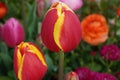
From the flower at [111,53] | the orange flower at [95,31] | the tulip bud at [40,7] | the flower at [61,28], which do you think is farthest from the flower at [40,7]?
the flower at [61,28]

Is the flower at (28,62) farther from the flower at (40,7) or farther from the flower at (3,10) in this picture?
the flower at (3,10)

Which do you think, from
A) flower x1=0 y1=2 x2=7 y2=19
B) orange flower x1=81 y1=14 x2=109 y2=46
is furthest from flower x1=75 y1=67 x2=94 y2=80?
flower x1=0 y1=2 x2=7 y2=19

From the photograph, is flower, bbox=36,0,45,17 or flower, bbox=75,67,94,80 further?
flower, bbox=36,0,45,17

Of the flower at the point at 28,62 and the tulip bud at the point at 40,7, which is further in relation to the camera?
the tulip bud at the point at 40,7

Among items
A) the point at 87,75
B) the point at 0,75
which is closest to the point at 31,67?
the point at 87,75

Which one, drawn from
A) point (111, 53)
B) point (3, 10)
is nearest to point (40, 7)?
point (3, 10)

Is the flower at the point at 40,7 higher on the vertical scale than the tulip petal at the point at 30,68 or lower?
lower

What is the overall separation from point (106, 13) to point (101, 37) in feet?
0.85

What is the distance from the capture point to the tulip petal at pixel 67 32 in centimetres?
65

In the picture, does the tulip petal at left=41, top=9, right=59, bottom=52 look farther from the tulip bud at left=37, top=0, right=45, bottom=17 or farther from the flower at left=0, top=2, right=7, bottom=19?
the flower at left=0, top=2, right=7, bottom=19

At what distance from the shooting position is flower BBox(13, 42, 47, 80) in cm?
64

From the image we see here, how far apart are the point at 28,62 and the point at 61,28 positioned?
8 cm

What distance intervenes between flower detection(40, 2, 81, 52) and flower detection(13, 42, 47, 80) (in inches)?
1.4

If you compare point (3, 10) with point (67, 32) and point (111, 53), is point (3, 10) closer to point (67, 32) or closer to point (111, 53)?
point (111, 53)
